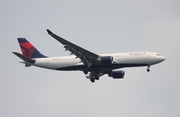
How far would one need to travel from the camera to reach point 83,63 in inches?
2589

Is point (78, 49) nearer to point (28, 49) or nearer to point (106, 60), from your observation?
point (106, 60)

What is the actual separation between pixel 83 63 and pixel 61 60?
403cm

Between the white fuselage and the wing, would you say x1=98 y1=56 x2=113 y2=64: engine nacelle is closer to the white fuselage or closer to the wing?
the white fuselage

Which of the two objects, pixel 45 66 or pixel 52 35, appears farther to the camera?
pixel 45 66

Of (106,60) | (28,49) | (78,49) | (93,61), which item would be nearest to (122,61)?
(106,60)

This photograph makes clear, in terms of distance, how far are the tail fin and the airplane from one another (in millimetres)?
685

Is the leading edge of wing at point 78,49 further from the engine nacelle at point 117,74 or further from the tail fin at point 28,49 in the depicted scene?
the tail fin at point 28,49

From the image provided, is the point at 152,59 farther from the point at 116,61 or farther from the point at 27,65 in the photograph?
the point at 27,65

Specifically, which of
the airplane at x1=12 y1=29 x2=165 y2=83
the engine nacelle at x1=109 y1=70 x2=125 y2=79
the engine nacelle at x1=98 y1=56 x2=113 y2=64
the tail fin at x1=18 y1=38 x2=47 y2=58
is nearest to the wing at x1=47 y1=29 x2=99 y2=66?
the airplane at x1=12 y1=29 x2=165 y2=83

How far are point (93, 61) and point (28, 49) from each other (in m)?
13.7

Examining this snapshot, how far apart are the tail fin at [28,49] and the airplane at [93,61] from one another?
68 cm

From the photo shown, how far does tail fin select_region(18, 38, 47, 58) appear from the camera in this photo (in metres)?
71.5

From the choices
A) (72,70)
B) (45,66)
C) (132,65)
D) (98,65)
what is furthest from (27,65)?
(132,65)

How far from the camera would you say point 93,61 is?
213 ft
